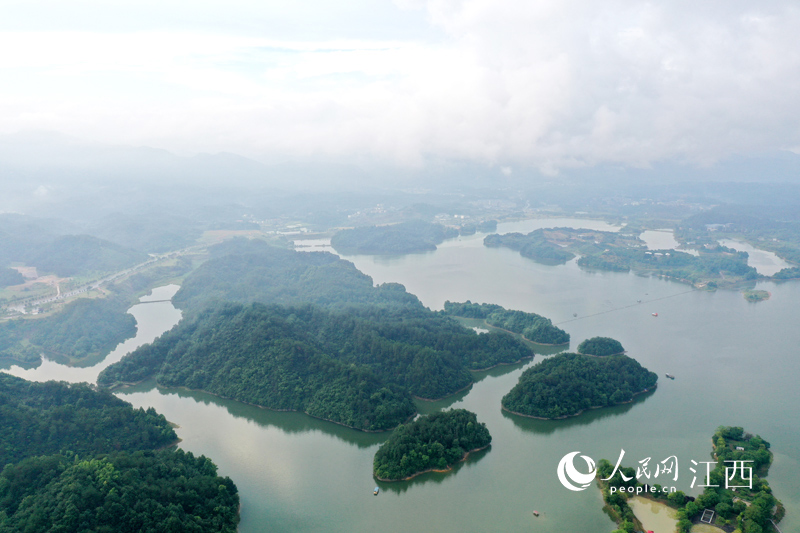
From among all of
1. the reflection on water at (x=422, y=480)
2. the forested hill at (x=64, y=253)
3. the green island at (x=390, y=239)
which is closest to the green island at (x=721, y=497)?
the reflection on water at (x=422, y=480)

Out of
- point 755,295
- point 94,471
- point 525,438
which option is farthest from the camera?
point 755,295

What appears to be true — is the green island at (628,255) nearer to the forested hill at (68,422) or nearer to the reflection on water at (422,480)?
the reflection on water at (422,480)

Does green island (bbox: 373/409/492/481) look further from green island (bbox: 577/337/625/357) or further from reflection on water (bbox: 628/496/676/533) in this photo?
green island (bbox: 577/337/625/357)

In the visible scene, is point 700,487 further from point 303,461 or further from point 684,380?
point 303,461

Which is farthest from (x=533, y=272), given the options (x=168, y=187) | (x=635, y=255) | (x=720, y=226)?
(x=168, y=187)

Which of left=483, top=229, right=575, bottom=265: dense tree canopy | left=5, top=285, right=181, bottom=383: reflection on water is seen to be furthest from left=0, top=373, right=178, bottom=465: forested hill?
left=483, top=229, right=575, bottom=265: dense tree canopy

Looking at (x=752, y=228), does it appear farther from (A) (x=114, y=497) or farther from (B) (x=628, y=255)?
(A) (x=114, y=497)

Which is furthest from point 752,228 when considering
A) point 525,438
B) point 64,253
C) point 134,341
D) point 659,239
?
point 64,253
